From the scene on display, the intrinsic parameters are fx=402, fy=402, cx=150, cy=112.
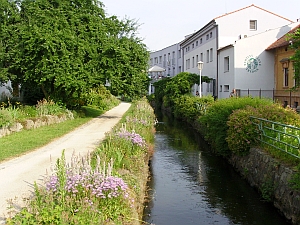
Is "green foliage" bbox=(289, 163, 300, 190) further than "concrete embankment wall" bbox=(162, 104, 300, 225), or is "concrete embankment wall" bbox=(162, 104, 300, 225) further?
"concrete embankment wall" bbox=(162, 104, 300, 225)

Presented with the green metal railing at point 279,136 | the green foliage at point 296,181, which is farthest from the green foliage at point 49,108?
the green foliage at point 296,181

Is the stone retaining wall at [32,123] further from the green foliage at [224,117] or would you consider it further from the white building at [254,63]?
the white building at [254,63]

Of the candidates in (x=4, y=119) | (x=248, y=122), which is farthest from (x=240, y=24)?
(x=4, y=119)

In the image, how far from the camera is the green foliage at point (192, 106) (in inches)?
953

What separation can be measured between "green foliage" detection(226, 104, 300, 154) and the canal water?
43.7 inches

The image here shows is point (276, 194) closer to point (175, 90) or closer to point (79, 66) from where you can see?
point (79, 66)

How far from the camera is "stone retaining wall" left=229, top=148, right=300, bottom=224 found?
8414 mm

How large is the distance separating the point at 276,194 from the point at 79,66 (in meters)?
13.9

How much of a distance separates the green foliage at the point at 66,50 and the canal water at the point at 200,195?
6.63 meters

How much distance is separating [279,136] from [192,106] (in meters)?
17.2

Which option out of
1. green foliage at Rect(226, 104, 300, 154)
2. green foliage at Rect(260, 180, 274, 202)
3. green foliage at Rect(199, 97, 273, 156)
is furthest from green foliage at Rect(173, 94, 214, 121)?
green foliage at Rect(260, 180, 274, 202)

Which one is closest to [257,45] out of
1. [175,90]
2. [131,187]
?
[175,90]

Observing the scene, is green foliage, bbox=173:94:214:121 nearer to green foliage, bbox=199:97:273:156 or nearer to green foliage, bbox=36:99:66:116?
green foliage, bbox=199:97:273:156

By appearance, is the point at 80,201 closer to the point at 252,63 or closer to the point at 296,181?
the point at 296,181
